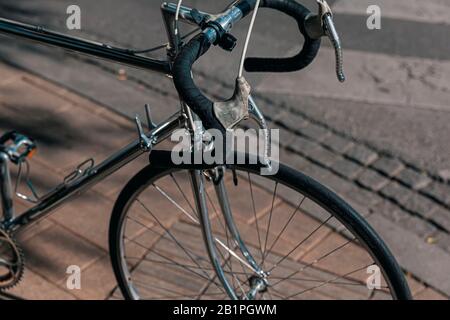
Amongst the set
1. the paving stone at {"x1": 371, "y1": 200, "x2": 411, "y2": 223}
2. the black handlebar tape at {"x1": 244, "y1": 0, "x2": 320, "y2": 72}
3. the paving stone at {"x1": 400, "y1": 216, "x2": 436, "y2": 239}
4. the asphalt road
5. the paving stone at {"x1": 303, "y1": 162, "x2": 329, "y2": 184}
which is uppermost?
the asphalt road

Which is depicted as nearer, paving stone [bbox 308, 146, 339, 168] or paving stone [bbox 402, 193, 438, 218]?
paving stone [bbox 402, 193, 438, 218]

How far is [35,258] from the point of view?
11.4 ft

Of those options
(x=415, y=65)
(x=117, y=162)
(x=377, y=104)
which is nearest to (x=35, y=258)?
(x=117, y=162)

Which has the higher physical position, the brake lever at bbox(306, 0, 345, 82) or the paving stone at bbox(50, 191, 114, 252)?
the paving stone at bbox(50, 191, 114, 252)

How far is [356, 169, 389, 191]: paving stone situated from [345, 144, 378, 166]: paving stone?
3.3 inches

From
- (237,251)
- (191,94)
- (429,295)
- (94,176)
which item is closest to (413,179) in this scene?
(429,295)

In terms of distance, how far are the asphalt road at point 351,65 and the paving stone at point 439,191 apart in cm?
11

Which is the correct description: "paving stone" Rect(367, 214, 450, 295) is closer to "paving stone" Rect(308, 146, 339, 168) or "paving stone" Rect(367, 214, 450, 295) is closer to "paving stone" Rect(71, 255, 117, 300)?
"paving stone" Rect(308, 146, 339, 168)

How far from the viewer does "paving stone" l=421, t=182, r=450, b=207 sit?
3.90 m

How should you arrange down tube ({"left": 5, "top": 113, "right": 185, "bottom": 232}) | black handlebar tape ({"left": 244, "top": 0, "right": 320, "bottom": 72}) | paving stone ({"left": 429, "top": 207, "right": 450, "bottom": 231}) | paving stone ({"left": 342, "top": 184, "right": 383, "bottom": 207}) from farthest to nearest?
paving stone ({"left": 342, "top": 184, "right": 383, "bottom": 207})
paving stone ({"left": 429, "top": 207, "right": 450, "bottom": 231})
down tube ({"left": 5, "top": 113, "right": 185, "bottom": 232})
black handlebar tape ({"left": 244, "top": 0, "right": 320, "bottom": 72})

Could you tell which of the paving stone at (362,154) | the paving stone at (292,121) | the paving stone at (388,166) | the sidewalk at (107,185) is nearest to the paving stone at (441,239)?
the sidewalk at (107,185)

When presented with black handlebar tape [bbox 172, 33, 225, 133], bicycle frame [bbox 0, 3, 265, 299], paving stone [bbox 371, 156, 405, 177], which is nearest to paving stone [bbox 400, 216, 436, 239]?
paving stone [bbox 371, 156, 405, 177]

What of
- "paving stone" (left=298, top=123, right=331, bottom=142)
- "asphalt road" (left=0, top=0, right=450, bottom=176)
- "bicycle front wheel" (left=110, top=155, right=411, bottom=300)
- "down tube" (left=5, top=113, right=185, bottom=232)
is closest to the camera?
"down tube" (left=5, top=113, right=185, bottom=232)

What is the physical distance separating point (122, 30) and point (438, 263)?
284 centimetres
